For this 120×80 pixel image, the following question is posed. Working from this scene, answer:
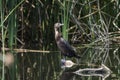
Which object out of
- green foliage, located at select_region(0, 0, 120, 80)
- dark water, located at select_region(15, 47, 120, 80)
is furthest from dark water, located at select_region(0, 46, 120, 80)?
green foliage, located at select_region(0, 0, 120, 80)

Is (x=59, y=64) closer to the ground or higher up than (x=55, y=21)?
closer to the ground

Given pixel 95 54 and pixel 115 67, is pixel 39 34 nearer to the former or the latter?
pixel 95 54

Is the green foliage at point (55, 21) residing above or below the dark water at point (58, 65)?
above

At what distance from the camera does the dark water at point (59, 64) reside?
17.8ft

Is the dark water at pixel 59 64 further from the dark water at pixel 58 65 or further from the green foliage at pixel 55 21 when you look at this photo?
the green foliage at pixel 55 21

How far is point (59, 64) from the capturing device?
21.2 ft

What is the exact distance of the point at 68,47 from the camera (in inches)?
268

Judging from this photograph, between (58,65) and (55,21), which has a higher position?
(55,21)

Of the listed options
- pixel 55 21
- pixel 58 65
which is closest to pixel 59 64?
pixel 58 65

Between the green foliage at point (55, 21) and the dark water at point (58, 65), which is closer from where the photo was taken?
the dark water at point (58, 65)

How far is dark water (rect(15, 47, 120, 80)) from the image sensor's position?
213 inches

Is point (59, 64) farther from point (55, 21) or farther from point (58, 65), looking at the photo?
point (55, 21)

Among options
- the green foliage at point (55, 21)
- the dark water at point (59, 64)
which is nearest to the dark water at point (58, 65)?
the dark water at point (59, 64)

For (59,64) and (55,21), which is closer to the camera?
(59,64)
